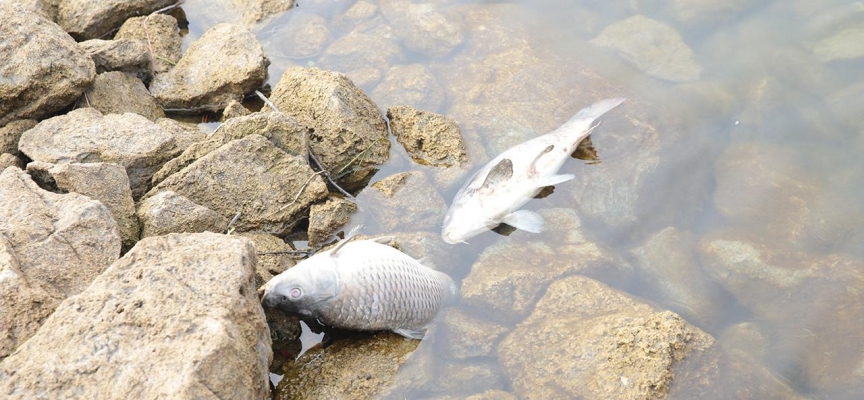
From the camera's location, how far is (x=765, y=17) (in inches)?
348

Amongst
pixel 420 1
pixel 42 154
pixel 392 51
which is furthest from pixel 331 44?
pixel 42 154

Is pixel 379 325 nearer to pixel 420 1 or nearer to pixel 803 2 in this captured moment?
pixel 420 1

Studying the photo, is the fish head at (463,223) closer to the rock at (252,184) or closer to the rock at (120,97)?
the rock at (252,184)

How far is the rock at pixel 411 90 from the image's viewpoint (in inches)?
316

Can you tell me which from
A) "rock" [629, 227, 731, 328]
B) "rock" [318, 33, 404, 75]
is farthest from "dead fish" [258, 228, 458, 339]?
"rock" [318, 33, 404, 75]

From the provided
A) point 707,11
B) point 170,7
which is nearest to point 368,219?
point 170,7

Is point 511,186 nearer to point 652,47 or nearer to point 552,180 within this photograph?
point 552,180

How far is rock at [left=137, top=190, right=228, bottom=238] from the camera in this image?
5.43 m

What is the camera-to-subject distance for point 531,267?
6.55 metres

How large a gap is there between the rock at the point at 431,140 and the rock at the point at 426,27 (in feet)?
6.00

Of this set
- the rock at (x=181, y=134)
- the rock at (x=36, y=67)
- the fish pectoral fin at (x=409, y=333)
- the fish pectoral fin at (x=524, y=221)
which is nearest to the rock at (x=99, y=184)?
the rock at (x=181, y=134)

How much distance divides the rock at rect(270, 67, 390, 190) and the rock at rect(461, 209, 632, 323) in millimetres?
1533

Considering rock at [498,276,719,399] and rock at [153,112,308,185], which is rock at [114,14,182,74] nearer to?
rock at [153,112,308,185]

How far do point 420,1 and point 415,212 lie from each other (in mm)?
Result: 3976
